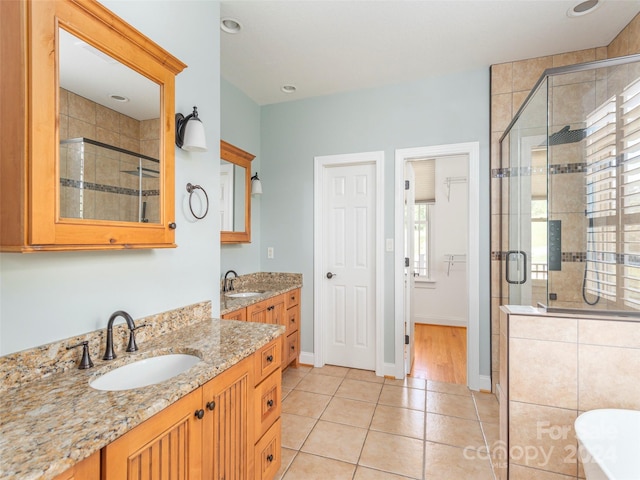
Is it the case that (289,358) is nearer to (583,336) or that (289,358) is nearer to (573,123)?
(583,336)

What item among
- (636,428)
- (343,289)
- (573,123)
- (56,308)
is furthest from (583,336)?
(56,308)

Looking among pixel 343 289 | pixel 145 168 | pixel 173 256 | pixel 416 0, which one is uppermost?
pixel 416 0

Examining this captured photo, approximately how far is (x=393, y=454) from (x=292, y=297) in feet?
5.31

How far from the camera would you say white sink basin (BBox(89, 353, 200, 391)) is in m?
1.16

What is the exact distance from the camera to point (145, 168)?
138cm

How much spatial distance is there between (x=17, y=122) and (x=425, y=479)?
2396mm

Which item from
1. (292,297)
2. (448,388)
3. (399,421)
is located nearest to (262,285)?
(292,297)

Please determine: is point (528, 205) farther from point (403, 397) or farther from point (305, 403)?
point (305, 403)

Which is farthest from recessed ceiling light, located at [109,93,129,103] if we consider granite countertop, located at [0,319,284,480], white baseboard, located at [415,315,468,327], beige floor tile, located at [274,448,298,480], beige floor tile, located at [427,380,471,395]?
white baseboard, located at [415,315,468,327]

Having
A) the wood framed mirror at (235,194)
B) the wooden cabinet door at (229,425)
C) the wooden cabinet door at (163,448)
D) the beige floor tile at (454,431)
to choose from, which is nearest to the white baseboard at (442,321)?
the beige floor tile at (454,431)

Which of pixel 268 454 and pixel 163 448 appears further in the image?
pixel 268 454

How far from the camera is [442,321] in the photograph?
16.0ft

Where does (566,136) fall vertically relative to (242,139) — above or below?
below

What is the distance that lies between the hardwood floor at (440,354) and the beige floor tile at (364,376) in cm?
38
